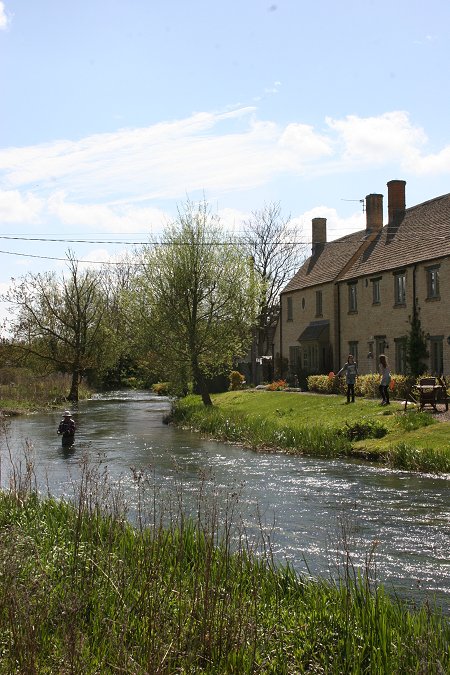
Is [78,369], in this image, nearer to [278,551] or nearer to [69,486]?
[69,486]

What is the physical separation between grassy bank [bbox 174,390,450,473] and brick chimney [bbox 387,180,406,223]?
13.8m

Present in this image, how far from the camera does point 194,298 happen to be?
38.4 meters

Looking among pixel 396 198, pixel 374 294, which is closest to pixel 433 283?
pixel 374 294

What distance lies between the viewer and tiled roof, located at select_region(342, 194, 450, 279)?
113 feet

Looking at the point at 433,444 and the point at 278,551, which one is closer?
the point at 278,551

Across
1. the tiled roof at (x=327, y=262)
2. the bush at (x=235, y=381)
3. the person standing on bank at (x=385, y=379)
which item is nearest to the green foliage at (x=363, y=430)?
the person standing on bank at (x=385, y=379)

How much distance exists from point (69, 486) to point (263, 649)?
442 inches

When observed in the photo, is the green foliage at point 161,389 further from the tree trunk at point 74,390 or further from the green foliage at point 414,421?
the green foliage at point 414,421

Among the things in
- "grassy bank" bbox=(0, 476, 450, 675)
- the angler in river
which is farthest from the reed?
the angler in river

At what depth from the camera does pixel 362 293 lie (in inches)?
1590

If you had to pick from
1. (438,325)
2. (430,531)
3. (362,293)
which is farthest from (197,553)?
(362,293)

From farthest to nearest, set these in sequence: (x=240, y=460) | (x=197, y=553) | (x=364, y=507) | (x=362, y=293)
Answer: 1. (x=362, y=293)
2. (x=240, y=460)
3. (x=364, y=507)
4. (x=197, y=553)

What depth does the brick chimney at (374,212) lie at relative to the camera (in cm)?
4459

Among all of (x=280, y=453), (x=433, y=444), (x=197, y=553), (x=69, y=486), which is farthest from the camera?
(x=280, y=453)
